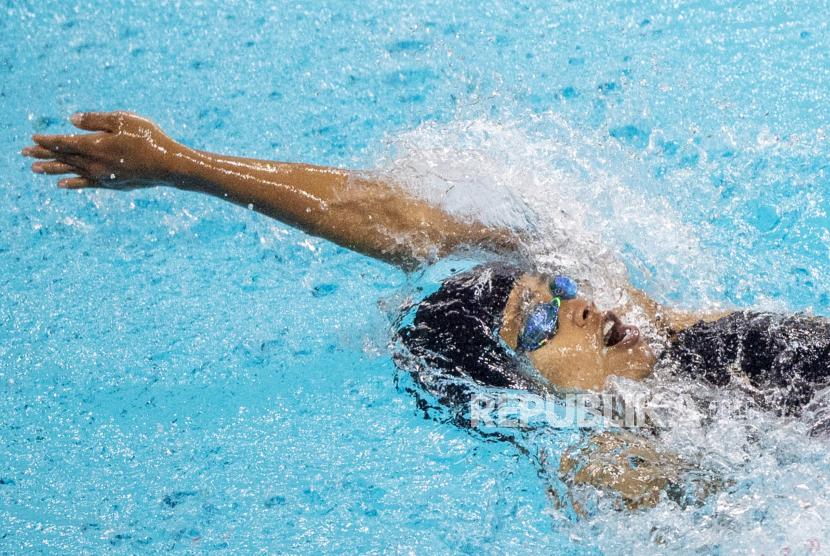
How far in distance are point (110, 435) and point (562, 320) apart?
174 centimetres

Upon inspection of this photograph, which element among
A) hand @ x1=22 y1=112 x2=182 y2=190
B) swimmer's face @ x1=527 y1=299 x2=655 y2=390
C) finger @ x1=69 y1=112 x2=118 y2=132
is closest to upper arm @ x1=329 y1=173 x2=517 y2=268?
swimmer's face @ x1=527 y1=299 x2=655 y2=390

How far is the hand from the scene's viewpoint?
5.88 ft

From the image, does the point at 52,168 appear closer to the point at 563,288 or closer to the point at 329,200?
the point at 329,200

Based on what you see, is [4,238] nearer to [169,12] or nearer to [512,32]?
[169,12]

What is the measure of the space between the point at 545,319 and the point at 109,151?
48.4 inches

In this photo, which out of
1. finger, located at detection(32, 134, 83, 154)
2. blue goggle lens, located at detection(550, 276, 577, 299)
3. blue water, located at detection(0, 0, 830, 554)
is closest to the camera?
finger, located at detection(32, 134, 83, 154)

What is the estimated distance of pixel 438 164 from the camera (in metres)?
2.06

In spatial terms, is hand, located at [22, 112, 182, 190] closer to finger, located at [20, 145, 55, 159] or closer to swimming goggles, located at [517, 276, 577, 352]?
finger, located at [20, 145, 55, 159]

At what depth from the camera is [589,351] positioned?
1.84 metres

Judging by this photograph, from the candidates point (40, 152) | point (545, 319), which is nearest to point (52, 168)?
point (40, 152)

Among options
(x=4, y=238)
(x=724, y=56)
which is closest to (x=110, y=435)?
(x=4, y=238)

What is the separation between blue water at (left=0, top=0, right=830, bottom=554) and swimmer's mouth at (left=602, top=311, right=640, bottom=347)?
12cm

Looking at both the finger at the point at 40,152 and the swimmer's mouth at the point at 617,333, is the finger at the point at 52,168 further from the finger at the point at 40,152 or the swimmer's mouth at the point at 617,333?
the swimmer's mouth at the point at 617,333

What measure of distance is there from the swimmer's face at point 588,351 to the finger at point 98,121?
4.17 feet
